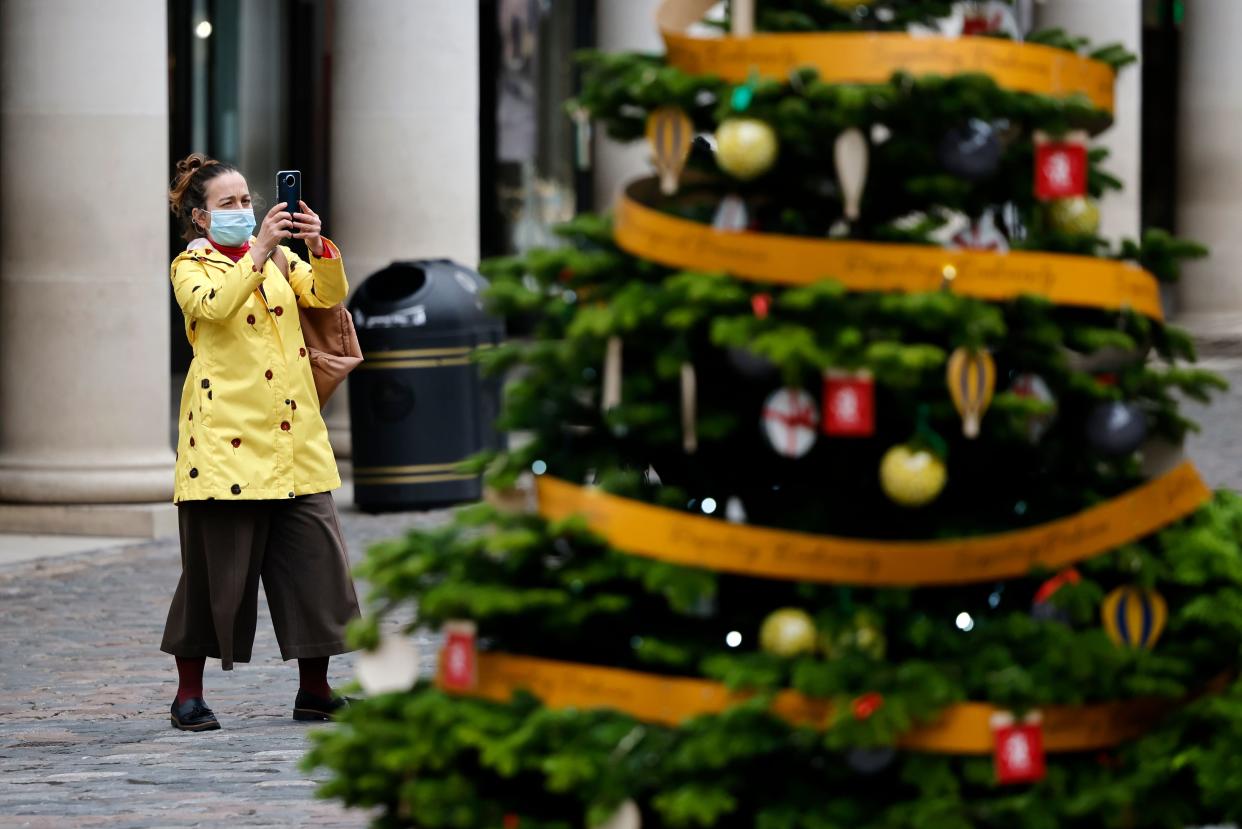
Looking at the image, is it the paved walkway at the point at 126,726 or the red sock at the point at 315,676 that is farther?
the red sock at the point at 315,676

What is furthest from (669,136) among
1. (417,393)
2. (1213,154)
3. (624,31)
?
(1213,154)

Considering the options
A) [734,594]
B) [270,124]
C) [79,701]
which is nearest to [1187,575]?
[734,594]

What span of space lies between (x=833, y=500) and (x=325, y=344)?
3.42m

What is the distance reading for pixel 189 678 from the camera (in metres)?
7.33

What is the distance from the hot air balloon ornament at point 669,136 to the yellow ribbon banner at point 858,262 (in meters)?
0.10

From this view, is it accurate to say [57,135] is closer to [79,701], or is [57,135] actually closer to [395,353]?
[395,353]

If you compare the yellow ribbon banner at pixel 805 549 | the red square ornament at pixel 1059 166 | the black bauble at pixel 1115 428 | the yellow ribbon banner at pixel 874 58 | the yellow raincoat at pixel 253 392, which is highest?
the yellow ribbon banner at pixel 874 58

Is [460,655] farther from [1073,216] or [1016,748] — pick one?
[1073,216]

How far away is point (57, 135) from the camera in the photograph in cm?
1273

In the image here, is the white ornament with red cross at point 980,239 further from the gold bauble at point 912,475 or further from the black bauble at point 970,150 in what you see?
the gold bauble at point 912,475

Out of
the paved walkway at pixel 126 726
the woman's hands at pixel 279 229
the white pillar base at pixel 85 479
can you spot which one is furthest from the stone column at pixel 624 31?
the woman's hands at pixel 279 229

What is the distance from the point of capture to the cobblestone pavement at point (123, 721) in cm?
615

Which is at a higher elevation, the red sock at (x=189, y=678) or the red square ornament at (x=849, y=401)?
the red square ornament at (x=849, y=401)

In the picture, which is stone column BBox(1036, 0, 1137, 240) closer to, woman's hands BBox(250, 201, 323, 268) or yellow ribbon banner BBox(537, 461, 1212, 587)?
woman's hands BBox(250, 201, 323, 268)
